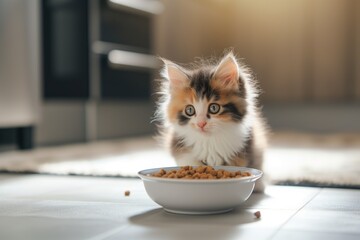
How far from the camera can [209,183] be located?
4.55ft

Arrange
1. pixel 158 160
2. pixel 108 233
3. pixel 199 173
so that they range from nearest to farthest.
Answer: pixel 108 233
pixel 199 173
pixel 158 160

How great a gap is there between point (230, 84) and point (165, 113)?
0.25 m

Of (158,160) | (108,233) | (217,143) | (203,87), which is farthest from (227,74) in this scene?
(158,160)

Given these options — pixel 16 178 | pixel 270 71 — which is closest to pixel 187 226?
pixel 16 178

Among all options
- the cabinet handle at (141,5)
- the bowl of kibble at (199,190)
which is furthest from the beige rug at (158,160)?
the cabinet handle at (141,5)

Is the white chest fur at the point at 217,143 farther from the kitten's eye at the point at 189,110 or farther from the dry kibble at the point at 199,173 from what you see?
the dry kibble at the point at 199,173

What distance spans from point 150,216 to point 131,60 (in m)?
2.91

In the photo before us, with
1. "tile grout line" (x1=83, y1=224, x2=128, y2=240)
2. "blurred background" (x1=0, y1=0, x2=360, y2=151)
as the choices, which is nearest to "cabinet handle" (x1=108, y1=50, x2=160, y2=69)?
"blurred background" (x1=0, y1=0, x2=360, y2=151)

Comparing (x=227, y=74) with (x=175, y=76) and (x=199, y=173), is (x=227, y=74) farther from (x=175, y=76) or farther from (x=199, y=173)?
(x=199, y=173)

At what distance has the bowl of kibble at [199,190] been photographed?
1.39 metres

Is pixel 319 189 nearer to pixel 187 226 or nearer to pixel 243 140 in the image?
pixel 243 140

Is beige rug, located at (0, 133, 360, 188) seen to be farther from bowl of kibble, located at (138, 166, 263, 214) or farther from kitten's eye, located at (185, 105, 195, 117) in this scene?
bowl of kibble, located at (138, 166, 263, 214)

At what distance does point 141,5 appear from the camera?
4.39 meters

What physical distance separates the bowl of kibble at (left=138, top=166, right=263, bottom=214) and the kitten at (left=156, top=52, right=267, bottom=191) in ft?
0.76
